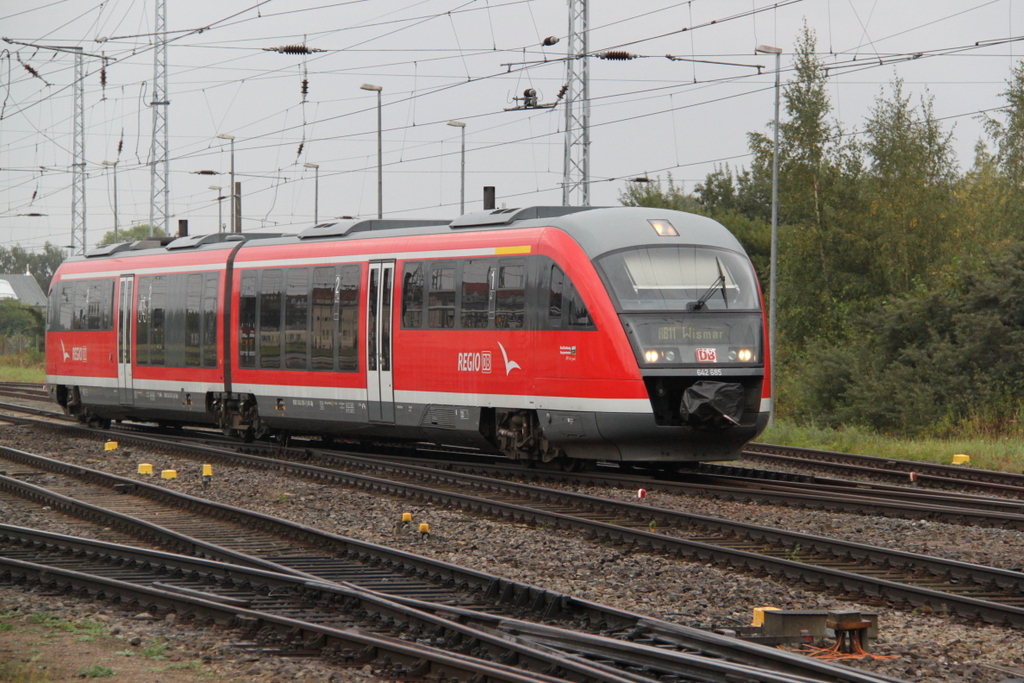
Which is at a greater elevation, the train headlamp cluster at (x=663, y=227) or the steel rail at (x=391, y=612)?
the train headlamp cluster at (x=663, y=227)

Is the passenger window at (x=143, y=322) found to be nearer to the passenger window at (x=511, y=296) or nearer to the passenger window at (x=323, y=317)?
the passenger window at (x=323, y=317)

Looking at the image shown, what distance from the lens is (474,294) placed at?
656 inches

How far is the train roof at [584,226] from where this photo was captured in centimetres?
1528

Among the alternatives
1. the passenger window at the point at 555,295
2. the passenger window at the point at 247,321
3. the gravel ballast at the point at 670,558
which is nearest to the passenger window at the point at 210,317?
the passenger window at the point at 247,321

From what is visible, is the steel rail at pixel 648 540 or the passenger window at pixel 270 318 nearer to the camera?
the steel rail at pixel 648 540

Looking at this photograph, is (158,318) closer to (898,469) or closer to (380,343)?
(380,343)

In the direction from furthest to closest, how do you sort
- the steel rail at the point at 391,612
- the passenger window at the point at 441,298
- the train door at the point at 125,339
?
the train door at the point at 125,339 → the passenger window at the point at 441,298 → the steel rail at the point at 391,612

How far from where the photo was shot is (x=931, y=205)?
40594 mm

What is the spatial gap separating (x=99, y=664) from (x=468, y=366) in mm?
9586

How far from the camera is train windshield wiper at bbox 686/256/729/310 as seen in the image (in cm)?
A: 1498

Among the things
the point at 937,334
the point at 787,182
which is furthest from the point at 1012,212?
the point at 937,334

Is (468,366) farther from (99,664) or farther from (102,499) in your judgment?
(99,664)

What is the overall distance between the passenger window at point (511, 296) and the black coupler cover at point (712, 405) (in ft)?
8.23

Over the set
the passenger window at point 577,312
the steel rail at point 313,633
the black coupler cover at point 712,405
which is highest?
the passenger window at point 577,312
